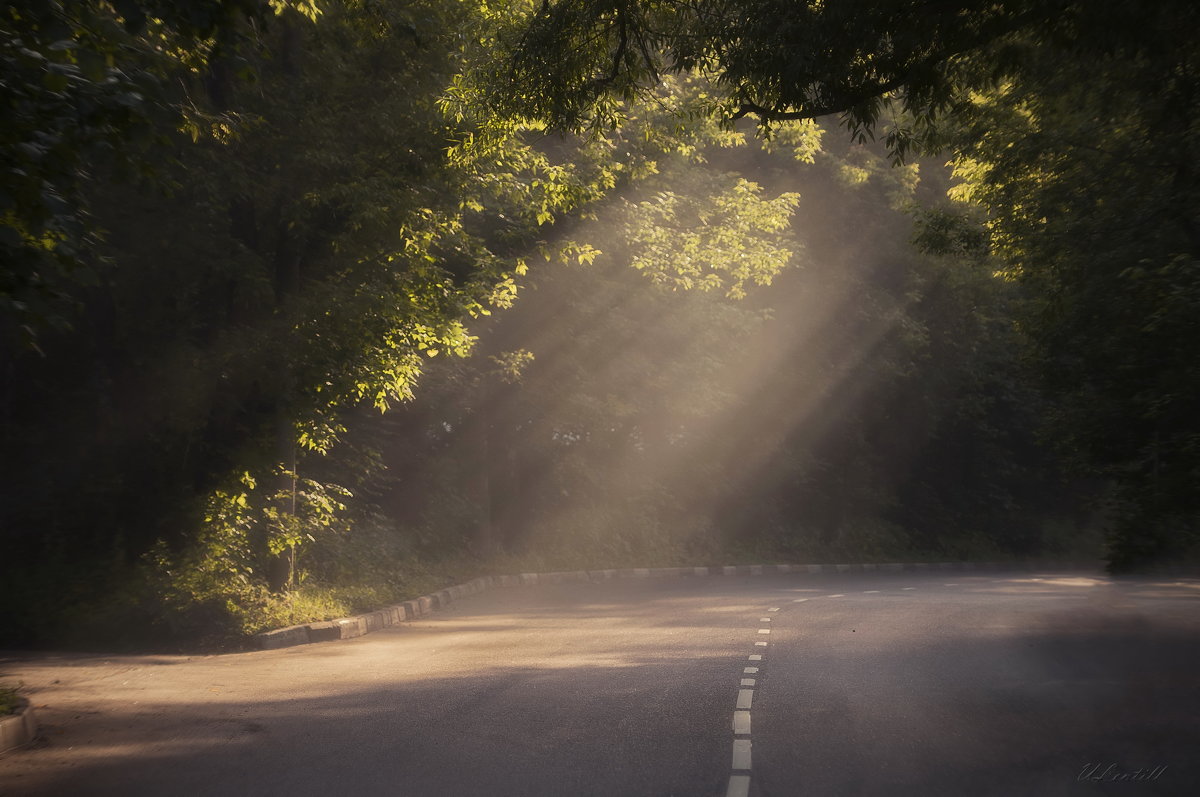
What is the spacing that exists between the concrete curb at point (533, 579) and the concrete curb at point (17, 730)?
552cm

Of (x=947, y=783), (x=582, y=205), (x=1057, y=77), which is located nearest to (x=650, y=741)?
(x=947, y=783)

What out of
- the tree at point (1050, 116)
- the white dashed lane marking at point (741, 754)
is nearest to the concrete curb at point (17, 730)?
the white dashed lane marking at point (741, 754)

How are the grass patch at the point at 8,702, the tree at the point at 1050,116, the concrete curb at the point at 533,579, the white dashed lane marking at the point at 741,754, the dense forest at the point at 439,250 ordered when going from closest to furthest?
the white dashed lane marking at the point at 741,754 → the grass patch at the point at 8,702 → the dense forest at the point at 439,250 → the tree at the point at 1050,116 → the concrete curb at the point at 533,579

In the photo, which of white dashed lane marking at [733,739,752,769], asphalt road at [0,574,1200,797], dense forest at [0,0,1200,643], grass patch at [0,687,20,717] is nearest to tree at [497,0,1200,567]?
dense forest at [0,0,1200,643]

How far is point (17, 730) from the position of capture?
8602 mm

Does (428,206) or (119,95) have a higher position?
(428,206)

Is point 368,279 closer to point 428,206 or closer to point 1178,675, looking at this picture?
point 428,206

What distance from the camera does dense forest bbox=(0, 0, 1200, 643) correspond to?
1004 centimetres

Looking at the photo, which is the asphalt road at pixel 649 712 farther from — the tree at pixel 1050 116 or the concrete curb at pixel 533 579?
the tree at pixel 1050 116

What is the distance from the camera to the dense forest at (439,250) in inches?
395

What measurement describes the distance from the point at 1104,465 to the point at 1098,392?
1456mm

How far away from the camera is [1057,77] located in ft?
47.3

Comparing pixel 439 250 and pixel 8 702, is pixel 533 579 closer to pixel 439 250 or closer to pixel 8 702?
pixel 439 250

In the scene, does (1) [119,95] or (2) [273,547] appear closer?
(1) [119,95]
